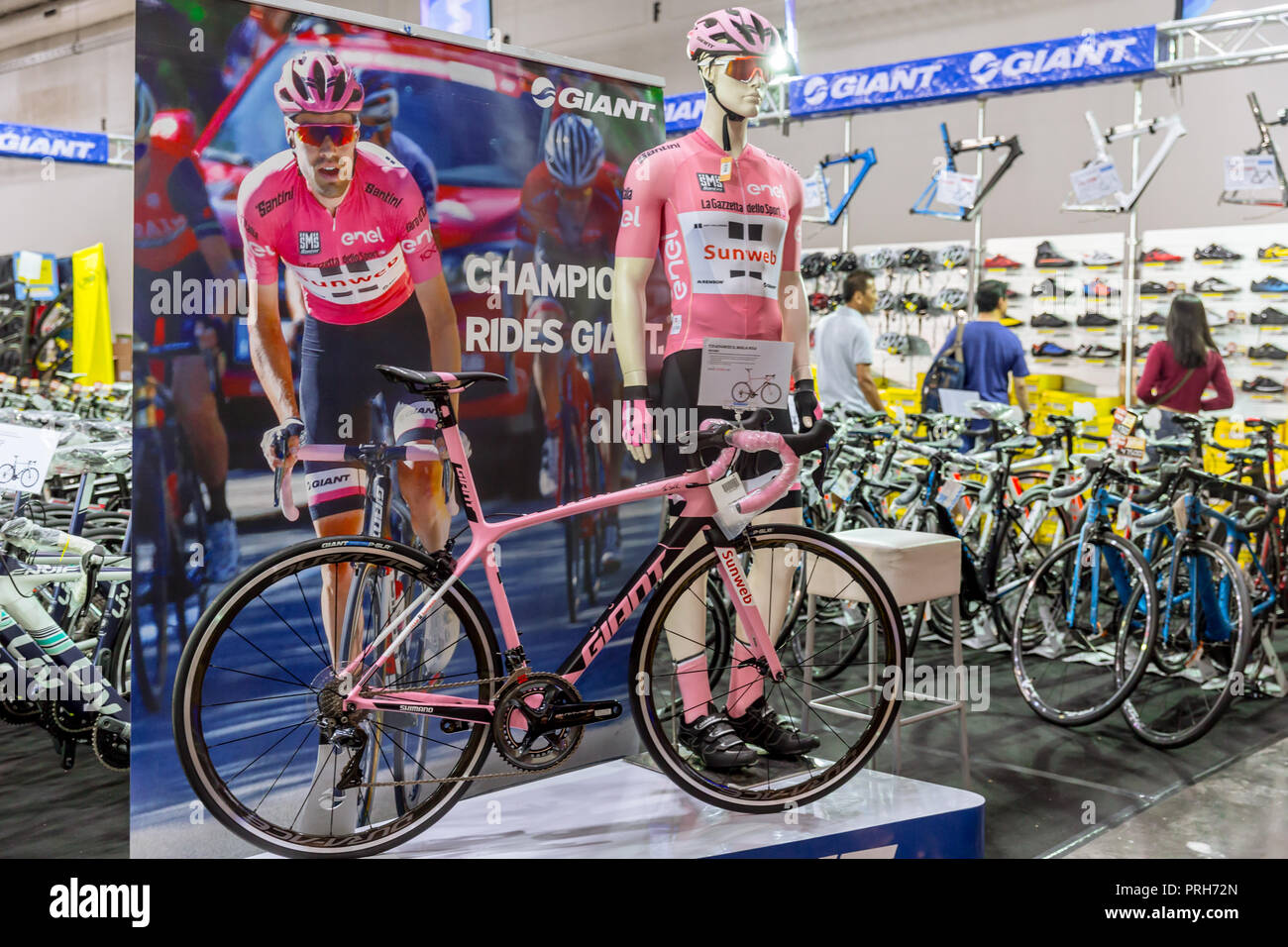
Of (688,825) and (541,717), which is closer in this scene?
(541,717)

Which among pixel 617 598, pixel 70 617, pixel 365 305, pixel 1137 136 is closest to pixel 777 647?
pixel 617 598

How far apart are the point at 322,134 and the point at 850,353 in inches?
165

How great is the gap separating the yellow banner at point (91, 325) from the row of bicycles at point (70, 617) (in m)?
9.87

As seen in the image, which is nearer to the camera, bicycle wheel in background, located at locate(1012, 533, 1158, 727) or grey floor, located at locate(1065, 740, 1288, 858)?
grey floor, located at locate(1065, 740, 1288, 858)

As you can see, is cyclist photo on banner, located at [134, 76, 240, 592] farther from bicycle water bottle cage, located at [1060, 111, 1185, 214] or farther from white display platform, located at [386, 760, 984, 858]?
bicycle water bottle cage, located at [1060, 111, 1185, 214]

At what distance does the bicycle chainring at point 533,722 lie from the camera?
96.7 inches

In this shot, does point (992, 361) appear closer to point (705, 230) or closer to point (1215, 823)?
point (1215, 823)

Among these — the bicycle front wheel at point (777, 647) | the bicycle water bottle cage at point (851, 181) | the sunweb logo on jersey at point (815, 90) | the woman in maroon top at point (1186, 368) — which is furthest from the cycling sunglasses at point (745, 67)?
the sunweb logo on jersey at point (815, 90)

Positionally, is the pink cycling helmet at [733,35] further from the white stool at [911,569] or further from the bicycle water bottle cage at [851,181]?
the bicycle water bottle cage at [851,181]

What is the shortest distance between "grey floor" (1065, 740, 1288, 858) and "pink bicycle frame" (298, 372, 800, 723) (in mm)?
1413

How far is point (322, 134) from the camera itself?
8.58 ft

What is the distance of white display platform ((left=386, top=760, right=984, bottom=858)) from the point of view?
8.20 ft
